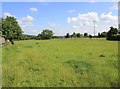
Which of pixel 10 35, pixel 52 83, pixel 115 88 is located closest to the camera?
pixel 115 88

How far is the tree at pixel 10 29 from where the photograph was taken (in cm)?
7181

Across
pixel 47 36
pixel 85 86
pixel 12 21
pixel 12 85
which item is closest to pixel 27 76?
pixel 12 85

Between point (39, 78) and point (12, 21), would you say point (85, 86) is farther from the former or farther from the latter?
point (12, 21)

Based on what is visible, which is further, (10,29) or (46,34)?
(46,34)

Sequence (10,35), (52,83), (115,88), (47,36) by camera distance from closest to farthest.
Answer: (115,88) < (52,83) < (10,35) < (47,36)

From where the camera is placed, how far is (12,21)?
260 feet

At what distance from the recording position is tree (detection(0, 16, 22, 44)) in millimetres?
71812

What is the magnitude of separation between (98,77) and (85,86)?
2123 mm

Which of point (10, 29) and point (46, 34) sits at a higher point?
point (10, 29)

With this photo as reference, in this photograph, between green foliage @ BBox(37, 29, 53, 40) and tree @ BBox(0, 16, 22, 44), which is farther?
green foliage @ BBox(37, 29, 53, 40)

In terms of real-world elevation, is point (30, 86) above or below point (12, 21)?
below

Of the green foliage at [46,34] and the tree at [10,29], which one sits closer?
the tree at [10,29]

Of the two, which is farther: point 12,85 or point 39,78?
point 39,78

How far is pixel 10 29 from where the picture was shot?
73.7 meters
